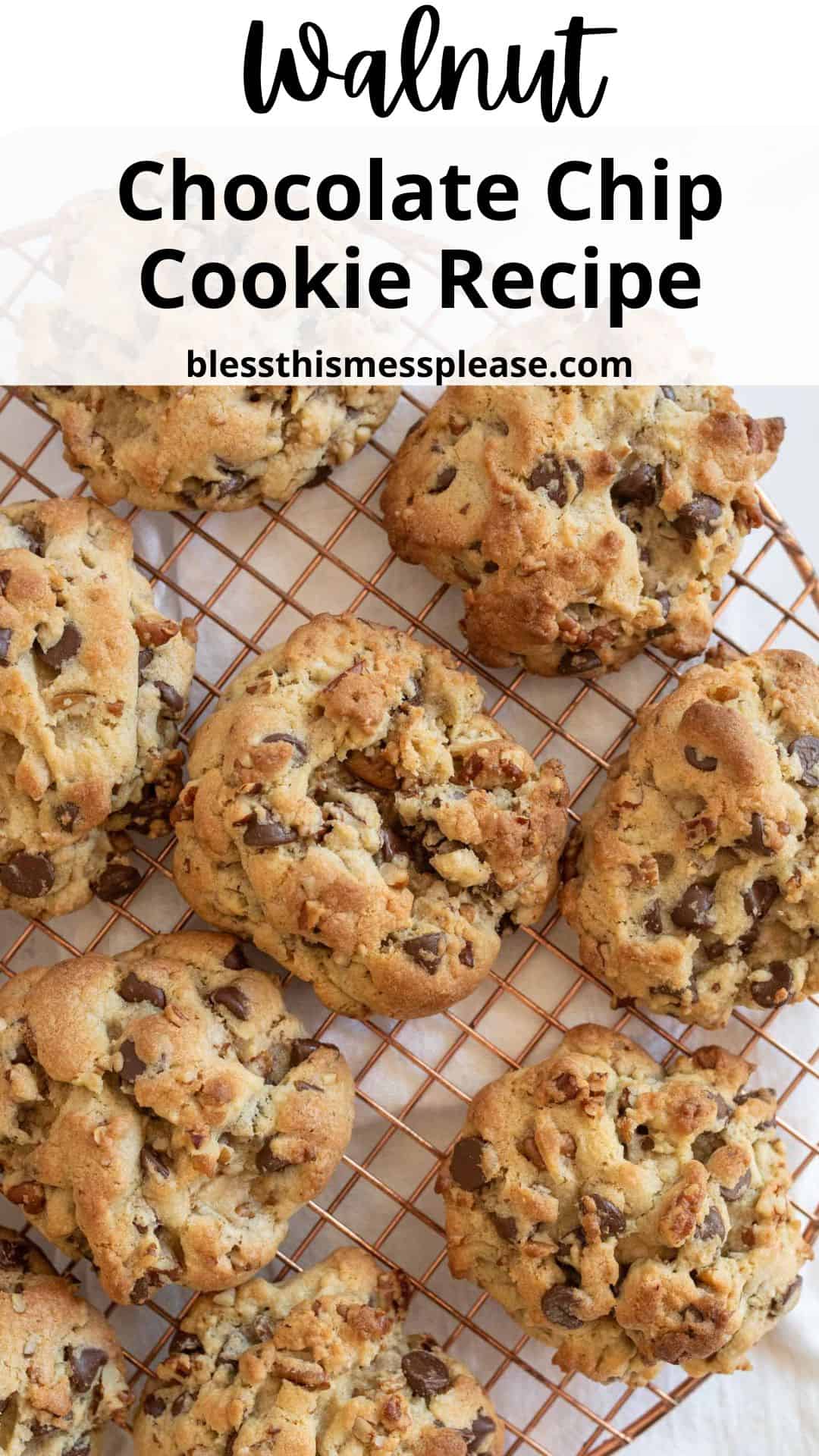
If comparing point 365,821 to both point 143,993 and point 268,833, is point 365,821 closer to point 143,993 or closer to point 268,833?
point 268,833

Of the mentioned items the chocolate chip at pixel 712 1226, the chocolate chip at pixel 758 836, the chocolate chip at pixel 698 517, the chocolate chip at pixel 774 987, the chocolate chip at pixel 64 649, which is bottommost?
the chocolate chip at pixel 712 1226

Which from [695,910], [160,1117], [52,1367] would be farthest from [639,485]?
[52,1367]

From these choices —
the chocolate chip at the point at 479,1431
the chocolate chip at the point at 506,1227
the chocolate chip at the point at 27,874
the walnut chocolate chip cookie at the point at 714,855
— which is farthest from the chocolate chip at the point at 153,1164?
the walnut chocolate chip cookie at the point at 714,855

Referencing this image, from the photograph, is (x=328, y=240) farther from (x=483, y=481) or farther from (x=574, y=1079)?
(x=574, y=1079)

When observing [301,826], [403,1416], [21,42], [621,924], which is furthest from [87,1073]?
[21,42]

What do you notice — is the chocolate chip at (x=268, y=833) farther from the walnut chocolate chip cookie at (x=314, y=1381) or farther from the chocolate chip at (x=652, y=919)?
the walnut chocolate chip cookie at (x=314, y=1381)

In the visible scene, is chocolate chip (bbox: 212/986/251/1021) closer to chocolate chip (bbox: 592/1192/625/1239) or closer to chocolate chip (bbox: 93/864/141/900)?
chocolate chip (bbox: 93/864/141/900)

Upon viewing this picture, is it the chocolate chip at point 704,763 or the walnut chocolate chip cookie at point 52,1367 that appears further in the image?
the chocolate chip at point 704,763
